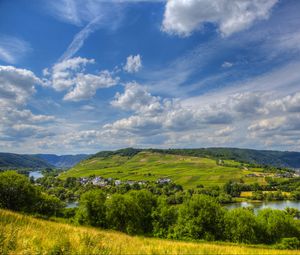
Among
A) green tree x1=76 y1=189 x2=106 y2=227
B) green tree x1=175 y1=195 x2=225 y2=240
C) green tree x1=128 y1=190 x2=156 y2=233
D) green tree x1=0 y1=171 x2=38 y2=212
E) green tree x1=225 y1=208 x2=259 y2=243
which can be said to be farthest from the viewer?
green tree x1=0 y1=171 x2=38 y2=212

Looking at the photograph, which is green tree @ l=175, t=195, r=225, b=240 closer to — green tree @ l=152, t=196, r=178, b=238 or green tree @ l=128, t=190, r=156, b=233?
green tree @ l=152, t=196, r=178, b=238

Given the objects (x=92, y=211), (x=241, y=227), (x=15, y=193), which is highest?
(x=15, y=193)

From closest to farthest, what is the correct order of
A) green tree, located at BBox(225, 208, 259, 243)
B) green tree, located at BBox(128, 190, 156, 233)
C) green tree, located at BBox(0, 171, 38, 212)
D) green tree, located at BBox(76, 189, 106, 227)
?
green tree, located at BBox(225, 208, 259, 243) < green tree, located at BBox(128, 190, 156, 233) < green tree, located at BBox(76, 189, 106, 227) < green tree, located at BBox(0, 171, 38, 212)

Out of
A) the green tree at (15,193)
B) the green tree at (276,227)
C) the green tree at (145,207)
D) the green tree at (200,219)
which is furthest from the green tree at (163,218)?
the green tree at (15,193)

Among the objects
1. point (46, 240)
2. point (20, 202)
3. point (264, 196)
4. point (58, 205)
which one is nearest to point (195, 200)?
point (20, 202)

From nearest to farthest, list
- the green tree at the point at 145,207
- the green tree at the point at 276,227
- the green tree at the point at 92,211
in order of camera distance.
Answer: the green tree at the point at 276,227, the green tree at the point at 145,207, the green tree at the point at 92,211

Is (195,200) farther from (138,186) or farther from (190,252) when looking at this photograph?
(138,186)

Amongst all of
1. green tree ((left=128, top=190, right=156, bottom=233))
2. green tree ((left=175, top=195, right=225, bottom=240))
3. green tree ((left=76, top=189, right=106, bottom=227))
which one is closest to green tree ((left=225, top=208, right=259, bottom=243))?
green tree ((left=175, top=195, right=225, bottom=240))

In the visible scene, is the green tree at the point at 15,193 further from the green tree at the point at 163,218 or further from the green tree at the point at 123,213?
the green tree at the point at 163,218

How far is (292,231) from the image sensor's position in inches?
2386

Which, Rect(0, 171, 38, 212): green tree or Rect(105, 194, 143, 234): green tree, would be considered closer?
Rect(105, 194, 143, 234): green tree

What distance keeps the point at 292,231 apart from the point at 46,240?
2622 inches

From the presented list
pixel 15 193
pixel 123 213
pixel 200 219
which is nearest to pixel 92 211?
pixel 123 213

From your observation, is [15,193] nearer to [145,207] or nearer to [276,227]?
[145,207]
